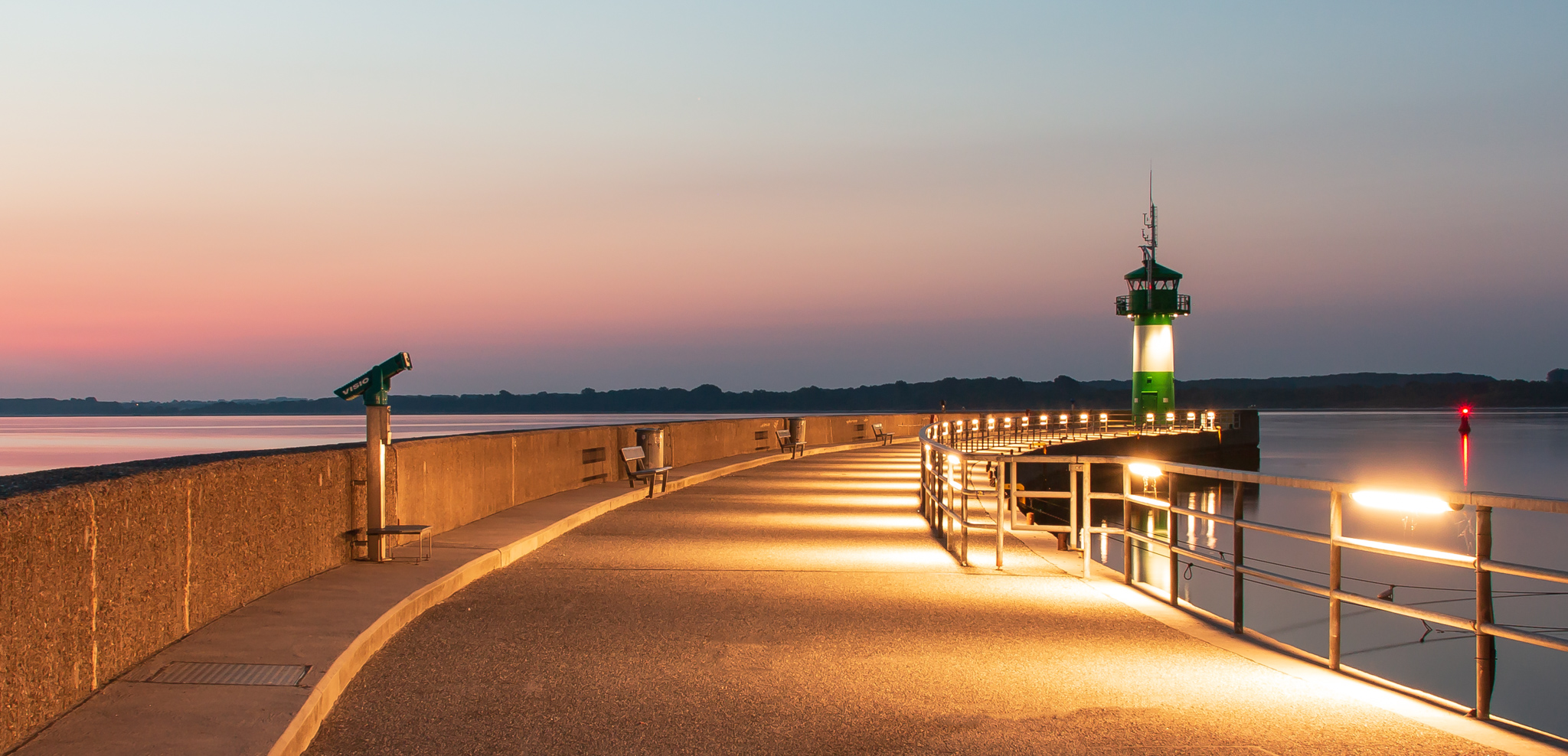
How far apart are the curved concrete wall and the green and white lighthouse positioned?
61.4 m

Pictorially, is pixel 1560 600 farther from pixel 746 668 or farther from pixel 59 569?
pixel 59 569

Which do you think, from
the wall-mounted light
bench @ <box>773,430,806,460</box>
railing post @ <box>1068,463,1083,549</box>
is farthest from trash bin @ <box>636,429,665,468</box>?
bench @ <box>773,430,806,460</box>

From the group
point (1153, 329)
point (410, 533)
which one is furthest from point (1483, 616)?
point (1153, 329)

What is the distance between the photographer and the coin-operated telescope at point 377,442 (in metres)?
11.1

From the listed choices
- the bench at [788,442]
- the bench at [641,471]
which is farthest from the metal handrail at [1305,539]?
the bench at [788,442]

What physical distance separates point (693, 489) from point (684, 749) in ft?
59.5

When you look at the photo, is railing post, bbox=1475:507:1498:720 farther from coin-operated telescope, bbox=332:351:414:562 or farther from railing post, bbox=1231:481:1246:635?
coin-operated telescope, bbox=332:351:414:562

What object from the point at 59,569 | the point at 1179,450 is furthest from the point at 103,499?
the point at 1179,450

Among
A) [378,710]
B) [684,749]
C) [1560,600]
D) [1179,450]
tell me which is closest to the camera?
[684,749]

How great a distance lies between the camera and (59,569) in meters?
5.85

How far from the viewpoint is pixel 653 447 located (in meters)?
22.8

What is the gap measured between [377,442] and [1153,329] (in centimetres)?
6504

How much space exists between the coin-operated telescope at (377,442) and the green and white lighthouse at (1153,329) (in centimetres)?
6400

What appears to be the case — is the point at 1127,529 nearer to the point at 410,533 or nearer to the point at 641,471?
the point at 410,533
